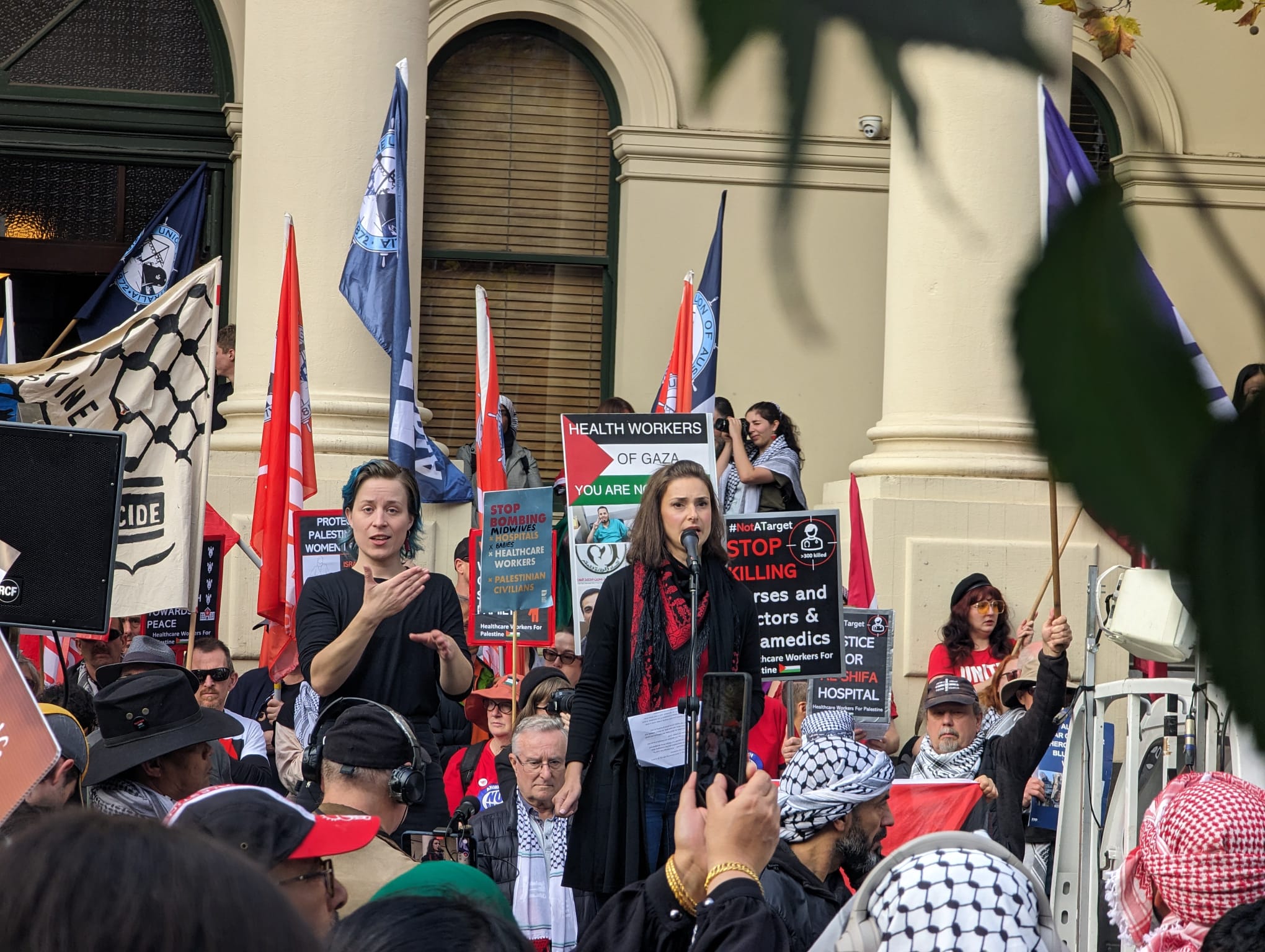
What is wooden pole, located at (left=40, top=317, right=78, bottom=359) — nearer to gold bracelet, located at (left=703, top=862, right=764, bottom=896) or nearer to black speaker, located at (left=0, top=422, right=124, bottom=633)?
black speaker, located at (left=0, top=422, right=124, bottom=633)

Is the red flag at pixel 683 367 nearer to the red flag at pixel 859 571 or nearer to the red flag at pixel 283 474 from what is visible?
the red flag at pixel 859 571

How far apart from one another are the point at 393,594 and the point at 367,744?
40.4 inches

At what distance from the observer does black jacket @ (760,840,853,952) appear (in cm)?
367

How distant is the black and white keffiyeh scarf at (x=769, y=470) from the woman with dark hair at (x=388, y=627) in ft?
15.1

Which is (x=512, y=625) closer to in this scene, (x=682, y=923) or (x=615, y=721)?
(x=615, y=721)

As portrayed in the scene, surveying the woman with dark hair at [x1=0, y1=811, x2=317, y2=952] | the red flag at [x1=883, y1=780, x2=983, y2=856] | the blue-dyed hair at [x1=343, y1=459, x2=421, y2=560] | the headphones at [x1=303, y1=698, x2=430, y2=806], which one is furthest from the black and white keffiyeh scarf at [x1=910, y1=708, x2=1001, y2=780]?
the woman with dark hair at [x1=0, y1=811, x2=317, y2=952]

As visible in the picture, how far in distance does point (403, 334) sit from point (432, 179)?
167 inches

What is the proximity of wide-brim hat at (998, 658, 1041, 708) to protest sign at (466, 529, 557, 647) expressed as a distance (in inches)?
80.9

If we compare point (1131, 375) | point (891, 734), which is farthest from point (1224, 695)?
point (891, 734)

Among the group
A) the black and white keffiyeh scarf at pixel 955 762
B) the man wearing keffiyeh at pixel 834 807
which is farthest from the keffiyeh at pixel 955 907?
the black and white keffiyeh scarf at pixel 955 762

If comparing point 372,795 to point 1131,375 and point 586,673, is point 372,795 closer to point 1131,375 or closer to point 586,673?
point 586,673

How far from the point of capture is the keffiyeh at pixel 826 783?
4.31 meters

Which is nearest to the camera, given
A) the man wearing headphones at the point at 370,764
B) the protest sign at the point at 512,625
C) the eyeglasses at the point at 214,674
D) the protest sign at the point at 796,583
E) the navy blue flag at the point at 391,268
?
Answer: the man wearing headphones at the point at 370,764

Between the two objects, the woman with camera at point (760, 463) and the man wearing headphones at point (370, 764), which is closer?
the man wearing headphones at point (370, 764)
